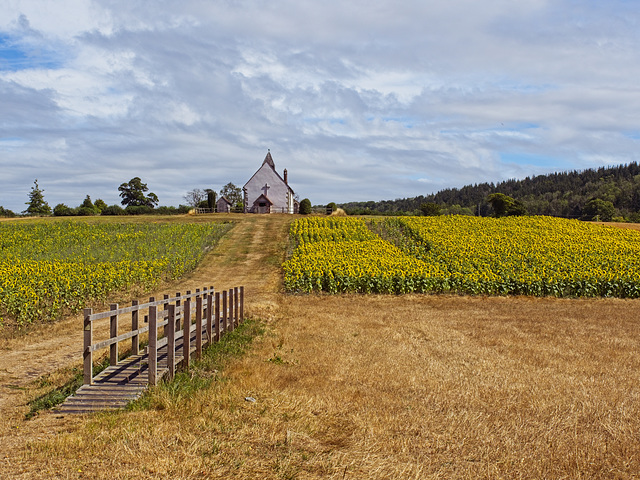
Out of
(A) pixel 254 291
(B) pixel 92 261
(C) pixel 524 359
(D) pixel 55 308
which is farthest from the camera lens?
(B) pixel 92 261

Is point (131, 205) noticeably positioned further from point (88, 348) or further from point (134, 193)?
point (88, 348)

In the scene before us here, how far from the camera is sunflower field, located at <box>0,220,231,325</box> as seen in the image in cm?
1611

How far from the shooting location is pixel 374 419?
6.63 meters

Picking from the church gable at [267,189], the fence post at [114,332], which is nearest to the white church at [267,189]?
the church gable at [267,189]

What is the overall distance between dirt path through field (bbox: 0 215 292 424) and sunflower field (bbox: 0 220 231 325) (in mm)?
910

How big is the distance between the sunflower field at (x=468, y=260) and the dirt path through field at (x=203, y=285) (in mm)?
1838

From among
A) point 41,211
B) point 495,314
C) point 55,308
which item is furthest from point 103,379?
point 41,211

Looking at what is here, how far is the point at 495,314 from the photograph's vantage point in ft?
57.6

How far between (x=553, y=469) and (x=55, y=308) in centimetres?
1491

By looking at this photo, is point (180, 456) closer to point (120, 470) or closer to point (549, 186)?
point (120, 470)

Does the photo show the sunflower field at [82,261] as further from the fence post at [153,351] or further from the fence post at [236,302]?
the fence post at [153,351]

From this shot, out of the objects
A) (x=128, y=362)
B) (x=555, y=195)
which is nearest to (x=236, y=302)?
(x=128, y=362)

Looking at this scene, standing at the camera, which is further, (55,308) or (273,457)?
(55,308)

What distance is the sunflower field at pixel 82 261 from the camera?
16.1 m
